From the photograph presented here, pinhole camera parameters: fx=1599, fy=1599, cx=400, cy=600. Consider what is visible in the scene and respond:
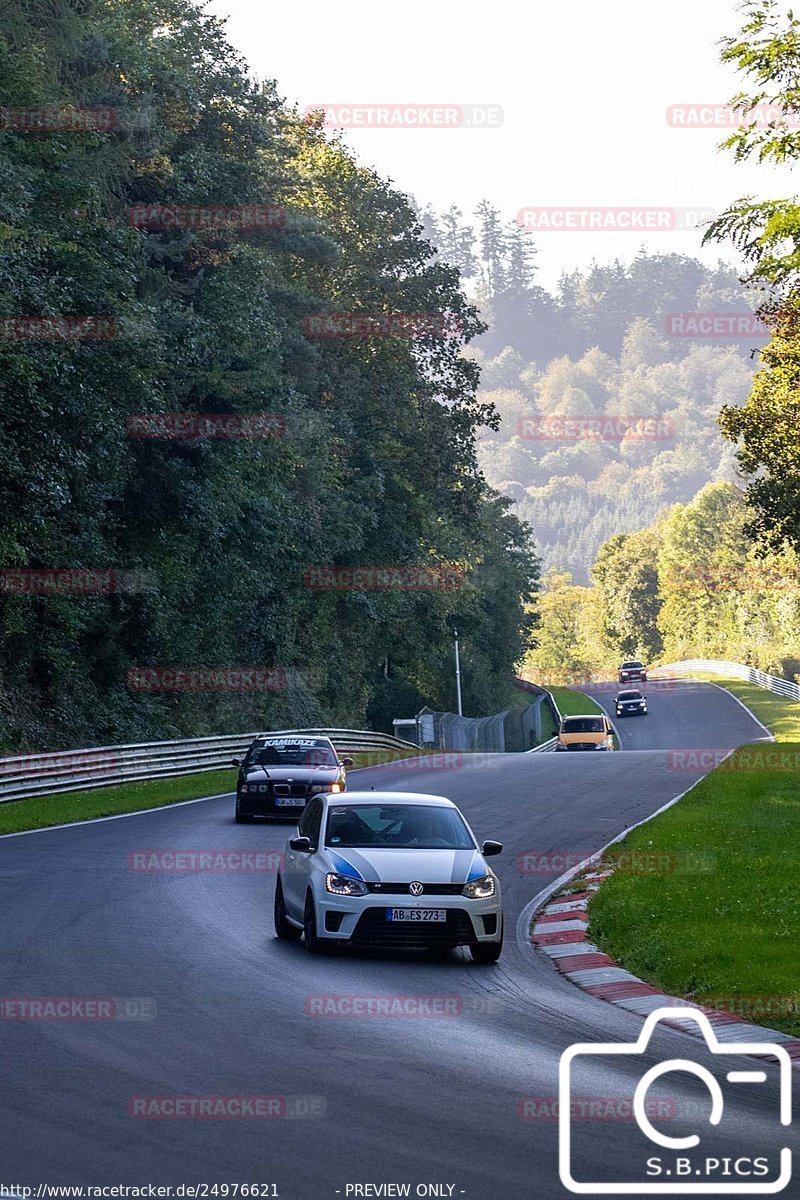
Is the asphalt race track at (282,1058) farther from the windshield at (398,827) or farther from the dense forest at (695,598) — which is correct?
the dense forest at (695,598)

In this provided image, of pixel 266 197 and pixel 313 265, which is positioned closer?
pixel 266 197

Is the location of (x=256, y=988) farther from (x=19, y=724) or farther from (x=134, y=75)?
(x=134, y=75)

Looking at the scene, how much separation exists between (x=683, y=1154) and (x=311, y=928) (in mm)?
6913

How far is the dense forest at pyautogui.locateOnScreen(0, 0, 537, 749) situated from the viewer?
3422cm

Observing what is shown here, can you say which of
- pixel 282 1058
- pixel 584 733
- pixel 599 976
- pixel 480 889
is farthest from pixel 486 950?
pixel 584 733

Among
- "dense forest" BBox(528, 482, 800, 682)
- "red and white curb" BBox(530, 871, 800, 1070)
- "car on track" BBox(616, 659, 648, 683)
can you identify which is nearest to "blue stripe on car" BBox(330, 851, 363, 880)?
"red and white curb" BBox(530, 871, 800, 1070)

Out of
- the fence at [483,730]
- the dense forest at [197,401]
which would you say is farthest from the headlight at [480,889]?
the fence at [483,730]

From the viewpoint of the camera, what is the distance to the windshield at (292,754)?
93.7ft

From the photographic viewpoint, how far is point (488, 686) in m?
88.9

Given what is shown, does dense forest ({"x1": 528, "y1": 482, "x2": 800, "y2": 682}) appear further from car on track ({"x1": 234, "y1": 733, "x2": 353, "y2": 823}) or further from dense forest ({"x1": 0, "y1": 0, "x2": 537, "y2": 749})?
car on track ({"x1": 234, "y1": 733, "x2": 353, "y2": 823})

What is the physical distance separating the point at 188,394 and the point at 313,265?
57.3 feet

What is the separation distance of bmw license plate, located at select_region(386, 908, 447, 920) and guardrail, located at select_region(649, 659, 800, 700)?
283 ft

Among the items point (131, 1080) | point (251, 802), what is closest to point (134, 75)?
point (251, 802)

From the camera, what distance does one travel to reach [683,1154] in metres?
7.18
